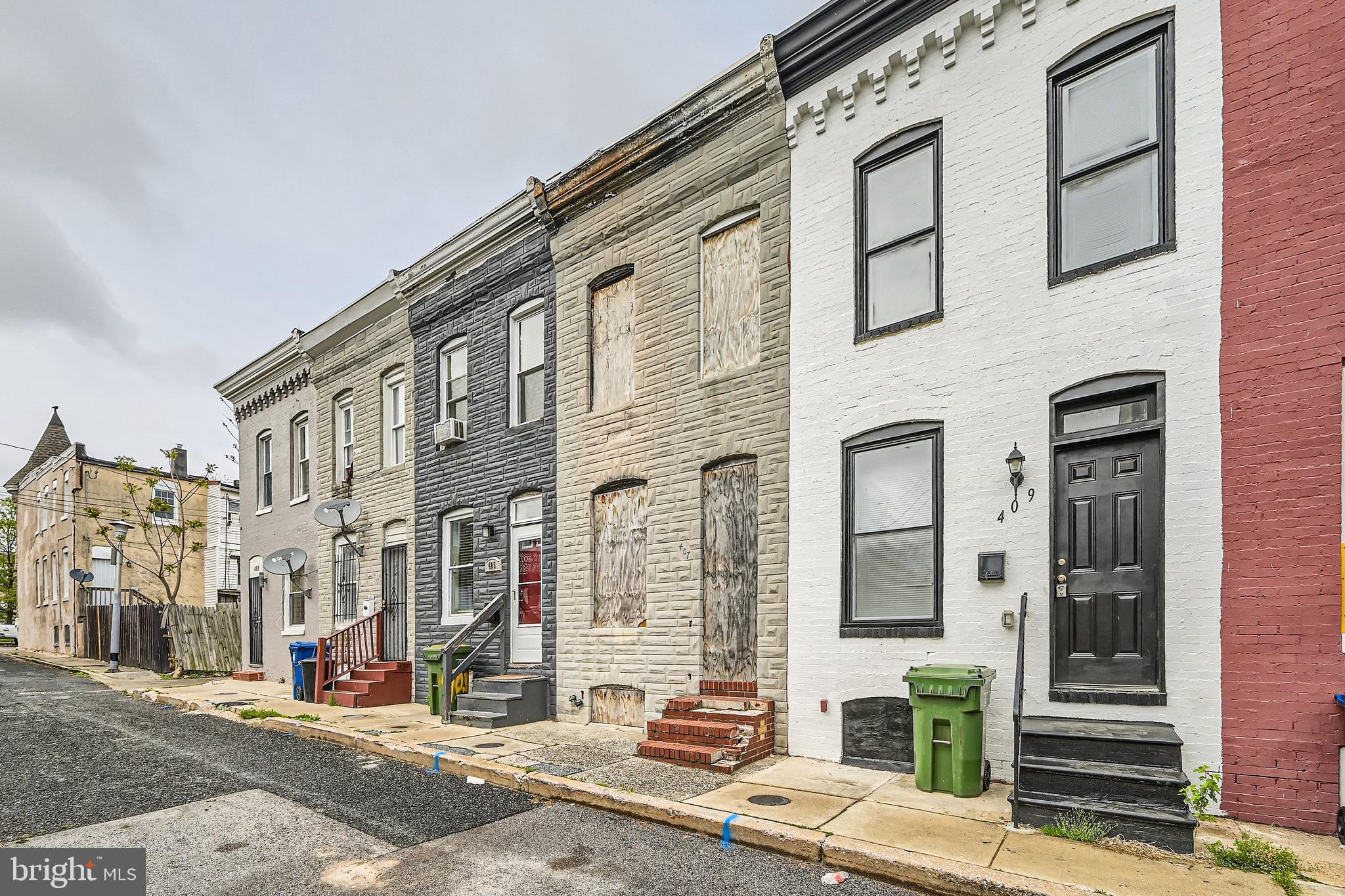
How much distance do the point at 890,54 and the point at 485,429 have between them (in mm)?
8127

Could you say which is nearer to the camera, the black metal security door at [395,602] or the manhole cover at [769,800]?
the manhole cover at [769,800]

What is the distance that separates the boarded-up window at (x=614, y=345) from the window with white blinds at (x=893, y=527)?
3767 millimetres

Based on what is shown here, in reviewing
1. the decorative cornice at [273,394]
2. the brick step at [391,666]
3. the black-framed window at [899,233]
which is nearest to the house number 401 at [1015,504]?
the black-framed window at [899,233]

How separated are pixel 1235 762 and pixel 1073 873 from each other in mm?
1906

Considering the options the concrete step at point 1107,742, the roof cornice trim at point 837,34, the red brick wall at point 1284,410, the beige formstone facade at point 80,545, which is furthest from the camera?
the beige formstone facade at point 80,545

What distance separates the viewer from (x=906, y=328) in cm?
799

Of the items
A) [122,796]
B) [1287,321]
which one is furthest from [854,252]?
[122,796]

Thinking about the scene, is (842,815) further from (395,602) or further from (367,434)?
(367,434)

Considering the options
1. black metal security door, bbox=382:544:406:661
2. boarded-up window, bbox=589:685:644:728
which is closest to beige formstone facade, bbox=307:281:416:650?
black metal security door, bbox=382:544:406:661

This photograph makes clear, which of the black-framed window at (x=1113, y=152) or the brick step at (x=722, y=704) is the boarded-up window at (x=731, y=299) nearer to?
the black-framed window at (x=1113, y=152)

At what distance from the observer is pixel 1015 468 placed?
276 inches

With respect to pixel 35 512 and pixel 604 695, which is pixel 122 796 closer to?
pixel 604 695

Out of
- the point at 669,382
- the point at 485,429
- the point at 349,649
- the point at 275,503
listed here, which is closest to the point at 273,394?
the point at 275,503

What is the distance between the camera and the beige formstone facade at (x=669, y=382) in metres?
9.17
